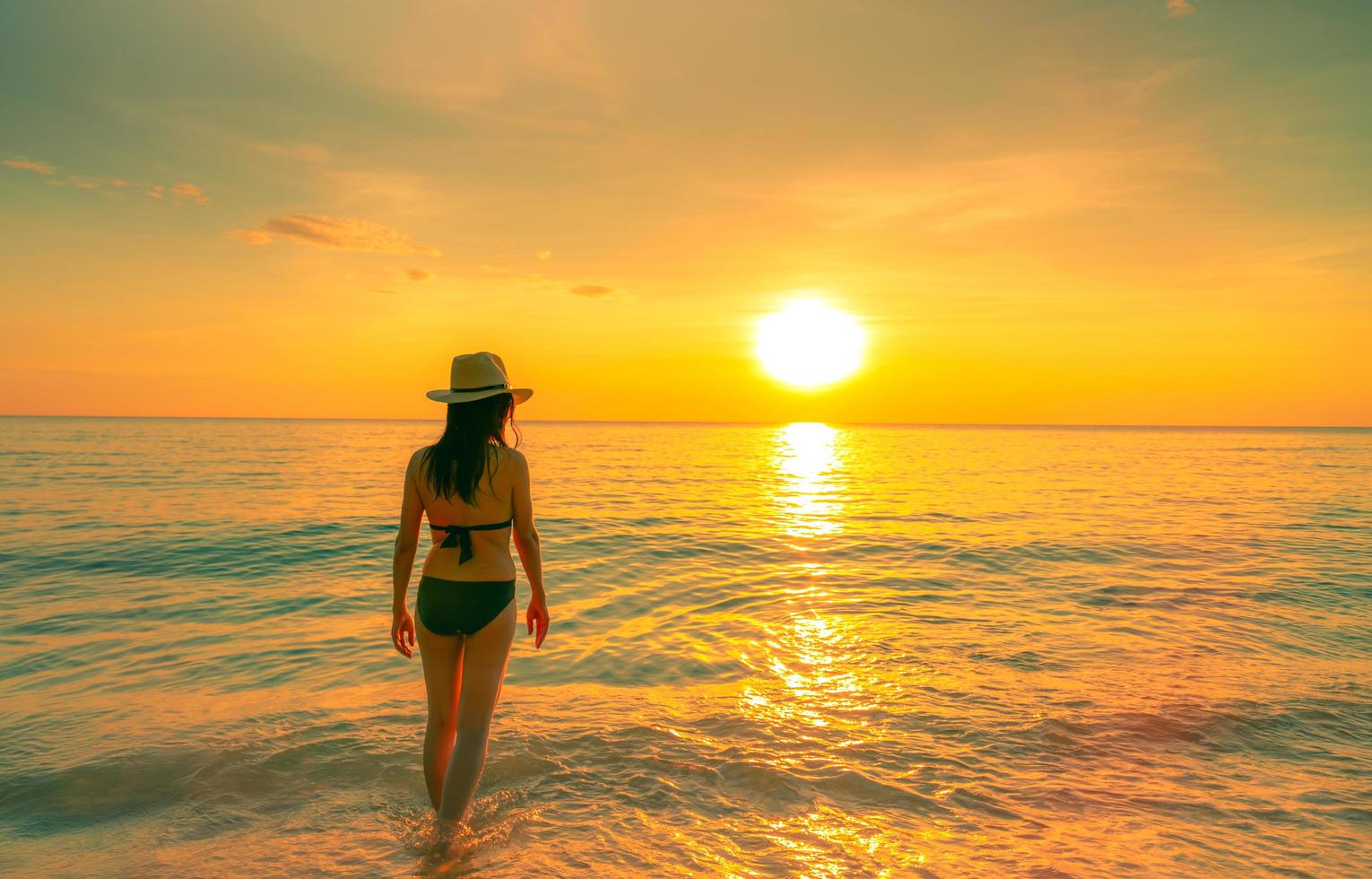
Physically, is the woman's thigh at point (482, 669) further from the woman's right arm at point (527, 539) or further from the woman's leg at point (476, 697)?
the woman's right arm at point (527, 539)

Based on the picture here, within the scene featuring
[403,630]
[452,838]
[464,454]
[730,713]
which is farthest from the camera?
[730,713]

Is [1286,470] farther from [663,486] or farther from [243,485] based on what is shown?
[243,485]

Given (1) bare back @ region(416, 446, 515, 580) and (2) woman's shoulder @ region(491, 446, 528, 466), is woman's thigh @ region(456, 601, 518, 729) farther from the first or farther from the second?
(2) woman's shoulder @ region(491, 446, 528, 466)

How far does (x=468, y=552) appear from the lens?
4.30 m

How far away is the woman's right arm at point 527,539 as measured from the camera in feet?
14.2

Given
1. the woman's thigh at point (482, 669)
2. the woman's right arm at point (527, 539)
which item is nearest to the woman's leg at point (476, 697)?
the woman's thigh at point (482, 669)

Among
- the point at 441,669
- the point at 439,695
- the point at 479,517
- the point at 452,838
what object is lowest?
the point at 452,838

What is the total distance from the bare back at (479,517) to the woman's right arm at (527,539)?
0.05m

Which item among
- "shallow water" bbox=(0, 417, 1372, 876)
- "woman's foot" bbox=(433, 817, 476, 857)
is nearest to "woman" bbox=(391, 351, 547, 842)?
"woman's foot" bbox=(433, 817, 476, 857)

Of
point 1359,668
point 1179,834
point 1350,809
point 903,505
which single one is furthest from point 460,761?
point 903,505

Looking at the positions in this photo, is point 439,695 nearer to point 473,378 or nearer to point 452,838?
point 452,838

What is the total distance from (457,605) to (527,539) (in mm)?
538

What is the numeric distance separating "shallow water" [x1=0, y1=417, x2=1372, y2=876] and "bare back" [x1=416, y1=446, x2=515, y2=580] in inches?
67.8

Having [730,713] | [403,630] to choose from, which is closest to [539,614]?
[403,630]
